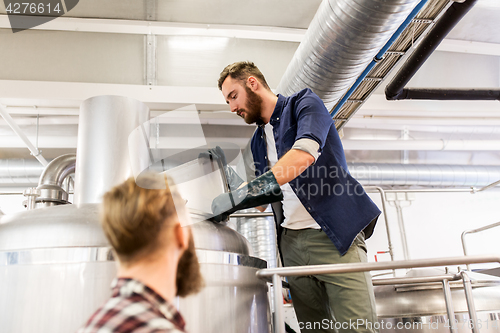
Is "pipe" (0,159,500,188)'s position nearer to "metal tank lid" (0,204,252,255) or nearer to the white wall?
the white wall

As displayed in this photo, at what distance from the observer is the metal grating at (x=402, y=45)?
67.4 inches

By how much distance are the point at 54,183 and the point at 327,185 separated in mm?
1171

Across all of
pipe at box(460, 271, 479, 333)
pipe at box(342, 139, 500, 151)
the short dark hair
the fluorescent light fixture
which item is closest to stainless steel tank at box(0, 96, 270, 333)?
the short dark hair

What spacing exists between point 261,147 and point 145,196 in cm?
100

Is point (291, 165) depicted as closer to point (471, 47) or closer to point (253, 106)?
point (253, 106)

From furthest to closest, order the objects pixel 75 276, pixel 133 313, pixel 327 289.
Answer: pixel 327 289, pixel 75 276, pixel 133 313

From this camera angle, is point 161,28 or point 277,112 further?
point 161,28

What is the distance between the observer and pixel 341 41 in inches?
66.6

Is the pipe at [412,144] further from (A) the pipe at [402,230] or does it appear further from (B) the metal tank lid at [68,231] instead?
(B) the metal tank lid at [68,231]

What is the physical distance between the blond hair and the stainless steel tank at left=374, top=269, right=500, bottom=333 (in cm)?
151

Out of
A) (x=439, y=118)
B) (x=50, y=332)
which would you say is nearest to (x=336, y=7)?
(x=50, y=332)

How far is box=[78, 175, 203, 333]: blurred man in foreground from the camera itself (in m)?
0.45

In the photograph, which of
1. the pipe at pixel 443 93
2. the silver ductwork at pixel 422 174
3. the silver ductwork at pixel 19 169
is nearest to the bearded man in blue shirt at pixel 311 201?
the pipe at pixel 443 93

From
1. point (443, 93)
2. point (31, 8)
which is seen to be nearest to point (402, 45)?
point (443, 93)
